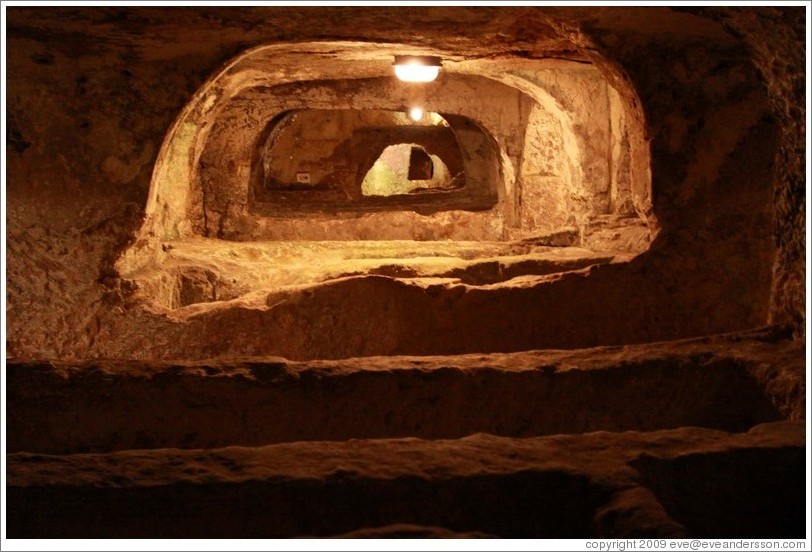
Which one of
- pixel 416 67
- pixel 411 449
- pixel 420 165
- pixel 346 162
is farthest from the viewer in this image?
pixel 420 165

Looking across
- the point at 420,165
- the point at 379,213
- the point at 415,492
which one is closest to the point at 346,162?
the point at 379,213

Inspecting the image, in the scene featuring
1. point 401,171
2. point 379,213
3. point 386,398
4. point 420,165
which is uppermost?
point 420,165

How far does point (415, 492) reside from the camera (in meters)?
1.85

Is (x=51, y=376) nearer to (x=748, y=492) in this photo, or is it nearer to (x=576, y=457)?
(x=576, y=457)

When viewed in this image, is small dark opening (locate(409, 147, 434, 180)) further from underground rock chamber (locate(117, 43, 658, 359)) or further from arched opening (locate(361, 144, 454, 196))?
underground rock chamber (locate(117, 43, 658, 359))

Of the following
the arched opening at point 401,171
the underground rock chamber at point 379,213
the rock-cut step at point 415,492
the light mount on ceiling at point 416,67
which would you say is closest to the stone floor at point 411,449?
the rock-cut step at point 415,492

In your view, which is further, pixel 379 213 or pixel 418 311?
pixel 379 213

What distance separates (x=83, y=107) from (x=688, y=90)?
3567 millimetres

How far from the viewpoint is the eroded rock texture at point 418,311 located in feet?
6.11

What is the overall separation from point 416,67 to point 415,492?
369 cm

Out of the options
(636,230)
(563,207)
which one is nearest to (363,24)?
(636,230)

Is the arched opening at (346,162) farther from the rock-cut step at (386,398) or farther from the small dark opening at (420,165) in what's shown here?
the rock-cut step at (386,398)

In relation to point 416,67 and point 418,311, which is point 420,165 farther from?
point 418,311

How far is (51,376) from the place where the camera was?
9.14ft
